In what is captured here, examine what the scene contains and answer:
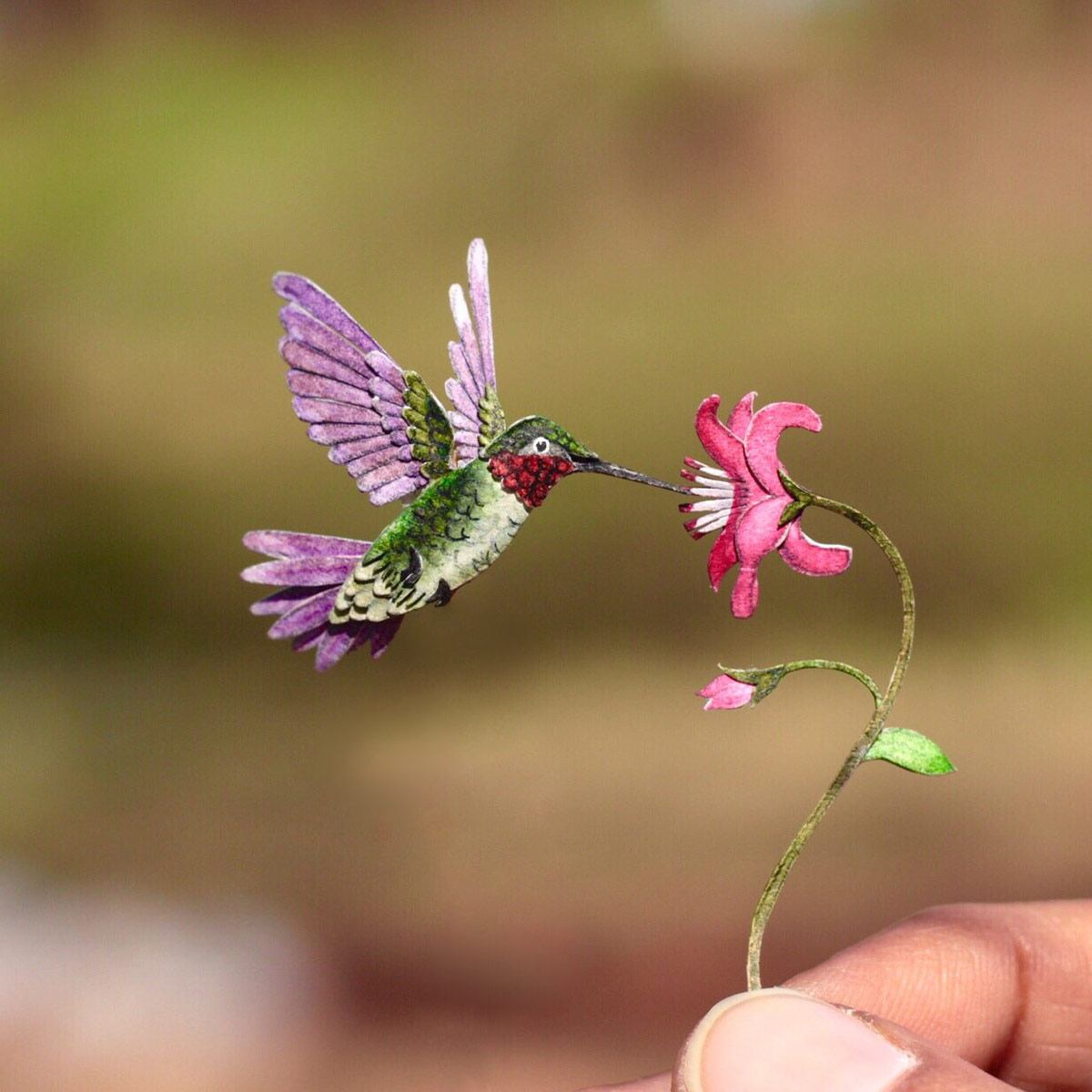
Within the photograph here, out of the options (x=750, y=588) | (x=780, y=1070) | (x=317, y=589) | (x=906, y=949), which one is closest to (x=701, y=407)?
(x=750, y=588)

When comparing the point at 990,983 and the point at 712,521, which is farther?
the point at 990,983

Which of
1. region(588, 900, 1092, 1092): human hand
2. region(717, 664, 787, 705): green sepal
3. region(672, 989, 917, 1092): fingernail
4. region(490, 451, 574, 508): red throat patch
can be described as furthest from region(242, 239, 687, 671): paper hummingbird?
region(588, 900, 1092, 1092): human hand

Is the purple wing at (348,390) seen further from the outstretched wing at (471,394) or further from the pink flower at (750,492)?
the pink flower at (750,492)

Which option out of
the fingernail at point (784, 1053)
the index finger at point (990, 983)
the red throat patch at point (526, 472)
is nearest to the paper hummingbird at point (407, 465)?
the red throat patch at point (526, 472)

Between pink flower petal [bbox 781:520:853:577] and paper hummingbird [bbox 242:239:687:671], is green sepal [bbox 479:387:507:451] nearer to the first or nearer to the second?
paper hummingbird [bbox 242:239:687:671]

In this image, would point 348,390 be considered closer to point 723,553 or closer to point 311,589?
point 311,589

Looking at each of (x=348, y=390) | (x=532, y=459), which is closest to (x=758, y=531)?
(x=532, y=459)
